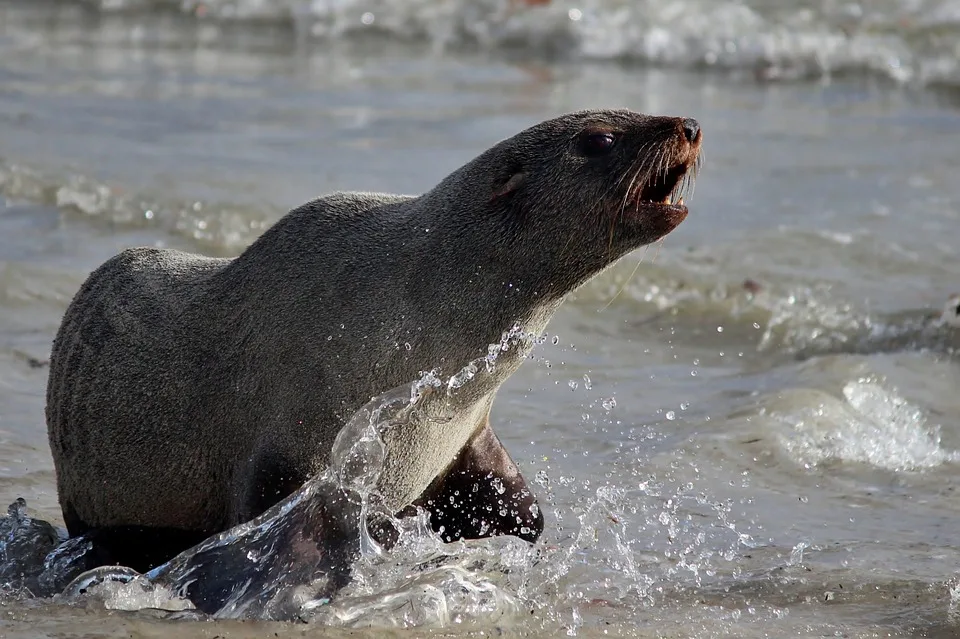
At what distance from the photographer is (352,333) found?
516 cm

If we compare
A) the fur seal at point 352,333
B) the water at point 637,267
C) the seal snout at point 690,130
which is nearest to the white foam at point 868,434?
the water at point 637,267

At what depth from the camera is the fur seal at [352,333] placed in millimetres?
5090

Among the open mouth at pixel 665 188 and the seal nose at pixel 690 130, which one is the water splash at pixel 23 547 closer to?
the open mouth at pixel 665 188

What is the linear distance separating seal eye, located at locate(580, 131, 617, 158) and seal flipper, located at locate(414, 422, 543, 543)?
118 cm

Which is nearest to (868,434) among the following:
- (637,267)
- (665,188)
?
(637,267)

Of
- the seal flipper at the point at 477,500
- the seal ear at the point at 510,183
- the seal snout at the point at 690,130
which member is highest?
the seal snout at the point at 690,130

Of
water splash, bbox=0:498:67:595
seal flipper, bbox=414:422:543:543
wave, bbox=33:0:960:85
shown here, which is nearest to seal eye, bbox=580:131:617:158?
seal flipper, bbox=414:422:543:543

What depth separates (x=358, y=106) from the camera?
15.2 m

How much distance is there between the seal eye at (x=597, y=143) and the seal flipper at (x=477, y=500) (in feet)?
3.86

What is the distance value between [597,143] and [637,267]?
1174 millimetres

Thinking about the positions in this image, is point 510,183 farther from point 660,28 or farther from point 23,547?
point 660,28

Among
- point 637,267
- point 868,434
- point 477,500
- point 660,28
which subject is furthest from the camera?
point 660,28

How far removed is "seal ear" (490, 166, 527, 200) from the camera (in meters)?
5.16

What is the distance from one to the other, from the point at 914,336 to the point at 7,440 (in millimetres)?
5216
